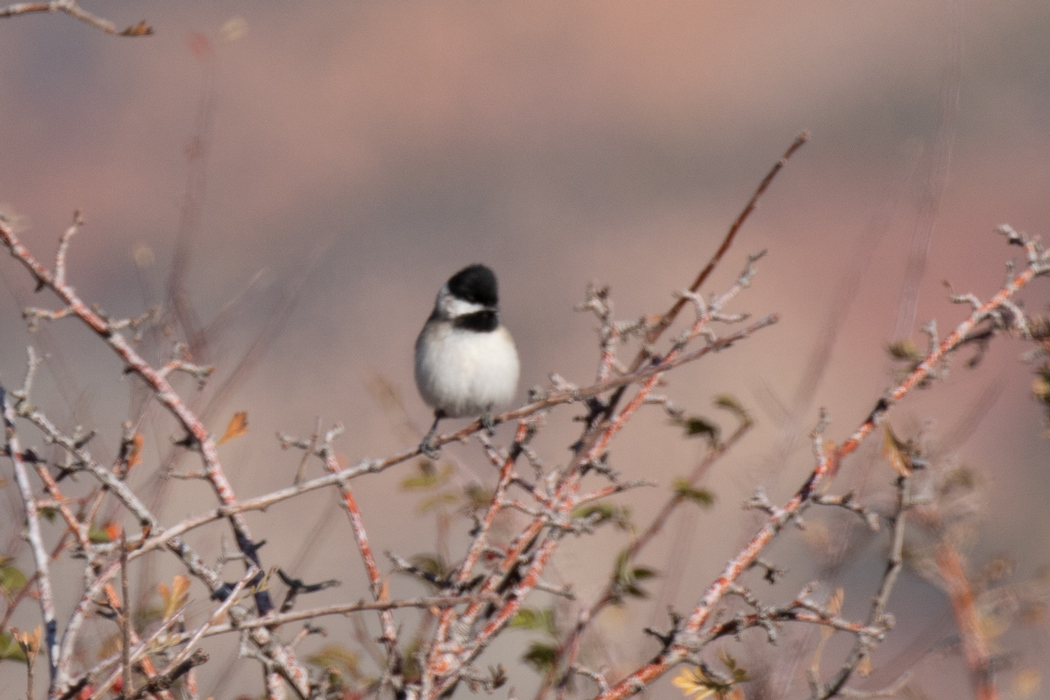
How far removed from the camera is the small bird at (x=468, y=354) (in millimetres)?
4277

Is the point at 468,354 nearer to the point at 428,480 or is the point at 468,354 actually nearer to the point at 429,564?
the point at 428,480

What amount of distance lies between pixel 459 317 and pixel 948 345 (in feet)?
8.55

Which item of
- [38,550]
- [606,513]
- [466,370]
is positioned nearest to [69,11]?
[38,550]

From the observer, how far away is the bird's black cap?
4.36m

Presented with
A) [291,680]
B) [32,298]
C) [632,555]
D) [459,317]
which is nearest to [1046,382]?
[632,555]

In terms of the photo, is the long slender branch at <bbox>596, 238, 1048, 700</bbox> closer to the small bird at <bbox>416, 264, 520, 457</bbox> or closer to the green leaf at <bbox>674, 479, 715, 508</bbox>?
the green leaf at <bbox>674, 479, 715, 508</bbox>

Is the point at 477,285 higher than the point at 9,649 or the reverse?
higher

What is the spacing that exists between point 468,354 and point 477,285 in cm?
31

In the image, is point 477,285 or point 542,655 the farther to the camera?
point 477,285

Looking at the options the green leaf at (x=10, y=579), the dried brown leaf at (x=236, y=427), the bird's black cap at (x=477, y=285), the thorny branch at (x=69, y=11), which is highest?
the bird's black cap at (x=477, y=285)

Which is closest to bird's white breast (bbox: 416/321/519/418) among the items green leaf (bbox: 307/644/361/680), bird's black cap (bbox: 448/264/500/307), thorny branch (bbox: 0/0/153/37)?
bird's black cap (bbox: 448/264/500/307)

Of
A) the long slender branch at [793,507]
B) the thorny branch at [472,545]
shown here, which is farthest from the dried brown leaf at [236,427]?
the long slender branch at [793,507]

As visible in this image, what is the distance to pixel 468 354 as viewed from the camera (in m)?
4.28

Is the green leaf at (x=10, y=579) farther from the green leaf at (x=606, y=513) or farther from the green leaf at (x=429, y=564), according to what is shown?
the green leaf at (x=606, y=513)
